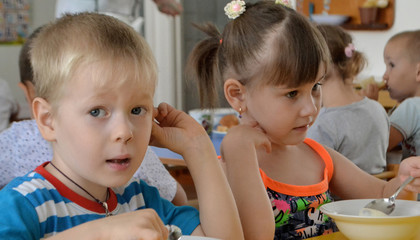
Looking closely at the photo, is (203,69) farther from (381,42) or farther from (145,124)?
(381,42)

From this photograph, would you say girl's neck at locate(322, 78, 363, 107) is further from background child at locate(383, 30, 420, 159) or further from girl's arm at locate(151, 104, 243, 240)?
girl's arm at locate(151, 104, 243, 240)

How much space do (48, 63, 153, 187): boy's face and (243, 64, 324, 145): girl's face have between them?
1.58 ft

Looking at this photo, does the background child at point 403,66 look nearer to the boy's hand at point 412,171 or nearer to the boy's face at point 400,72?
the boy's face at point 400,72

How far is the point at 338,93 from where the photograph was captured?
92.8 inches

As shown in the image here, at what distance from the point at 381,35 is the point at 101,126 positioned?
4.15m

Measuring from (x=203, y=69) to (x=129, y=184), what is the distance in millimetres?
561

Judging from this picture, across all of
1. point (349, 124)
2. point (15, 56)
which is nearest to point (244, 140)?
point (349, 124)

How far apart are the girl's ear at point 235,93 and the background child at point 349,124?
2.48 ft

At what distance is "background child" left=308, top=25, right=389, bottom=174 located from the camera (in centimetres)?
219

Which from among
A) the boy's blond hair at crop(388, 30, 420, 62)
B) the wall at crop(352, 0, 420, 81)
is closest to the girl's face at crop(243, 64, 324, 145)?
the boy's blond hair at crop(388, 30, 420, 62)

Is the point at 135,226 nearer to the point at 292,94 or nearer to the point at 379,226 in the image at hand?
the point at 379,226

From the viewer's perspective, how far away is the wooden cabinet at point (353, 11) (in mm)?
4602

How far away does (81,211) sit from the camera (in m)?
1.02

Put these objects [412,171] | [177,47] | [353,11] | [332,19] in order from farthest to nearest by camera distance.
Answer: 1. [177,47]
2. [353,11]
3. [332,19]
4. [412,171]
